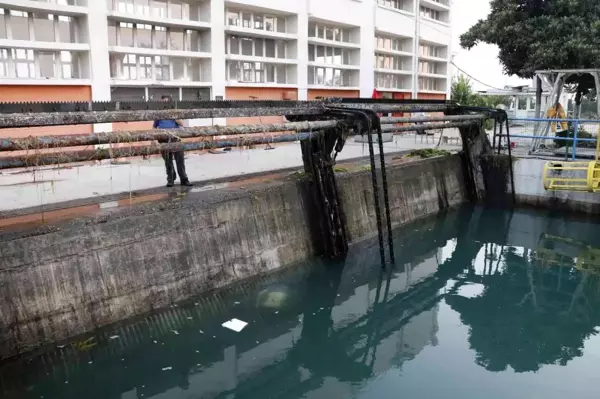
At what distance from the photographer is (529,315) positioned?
7.64 metres

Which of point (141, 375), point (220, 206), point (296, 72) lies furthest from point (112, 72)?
point (141, 375)

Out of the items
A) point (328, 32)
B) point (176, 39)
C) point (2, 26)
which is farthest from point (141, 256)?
point (328, 32)

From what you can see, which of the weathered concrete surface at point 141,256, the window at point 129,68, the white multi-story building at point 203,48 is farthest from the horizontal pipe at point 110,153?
the window at point 129,68

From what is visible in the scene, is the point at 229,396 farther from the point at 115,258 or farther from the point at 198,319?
the point at 115,258

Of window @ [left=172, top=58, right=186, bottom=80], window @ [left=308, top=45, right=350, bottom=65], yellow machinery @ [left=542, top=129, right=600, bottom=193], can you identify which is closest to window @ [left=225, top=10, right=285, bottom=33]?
window @ [left=308, top=45, right=350, bottom=65]

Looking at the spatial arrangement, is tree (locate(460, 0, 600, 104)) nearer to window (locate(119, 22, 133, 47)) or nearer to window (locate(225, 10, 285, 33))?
window (locate(225, 10, 285, 33))

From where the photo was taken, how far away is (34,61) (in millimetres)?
15375

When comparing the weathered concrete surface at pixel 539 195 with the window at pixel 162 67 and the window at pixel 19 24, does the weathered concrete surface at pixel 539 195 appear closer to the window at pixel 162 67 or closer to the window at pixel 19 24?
the window at pixel 162 67

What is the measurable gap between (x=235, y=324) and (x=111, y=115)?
117 inches

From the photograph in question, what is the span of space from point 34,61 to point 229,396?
13367 mm

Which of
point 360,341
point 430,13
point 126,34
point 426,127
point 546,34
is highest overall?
point 430,13

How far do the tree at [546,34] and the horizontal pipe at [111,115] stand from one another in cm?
1158

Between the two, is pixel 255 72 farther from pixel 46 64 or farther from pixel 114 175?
pixel 114 175

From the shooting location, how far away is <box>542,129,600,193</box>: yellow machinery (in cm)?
1107
